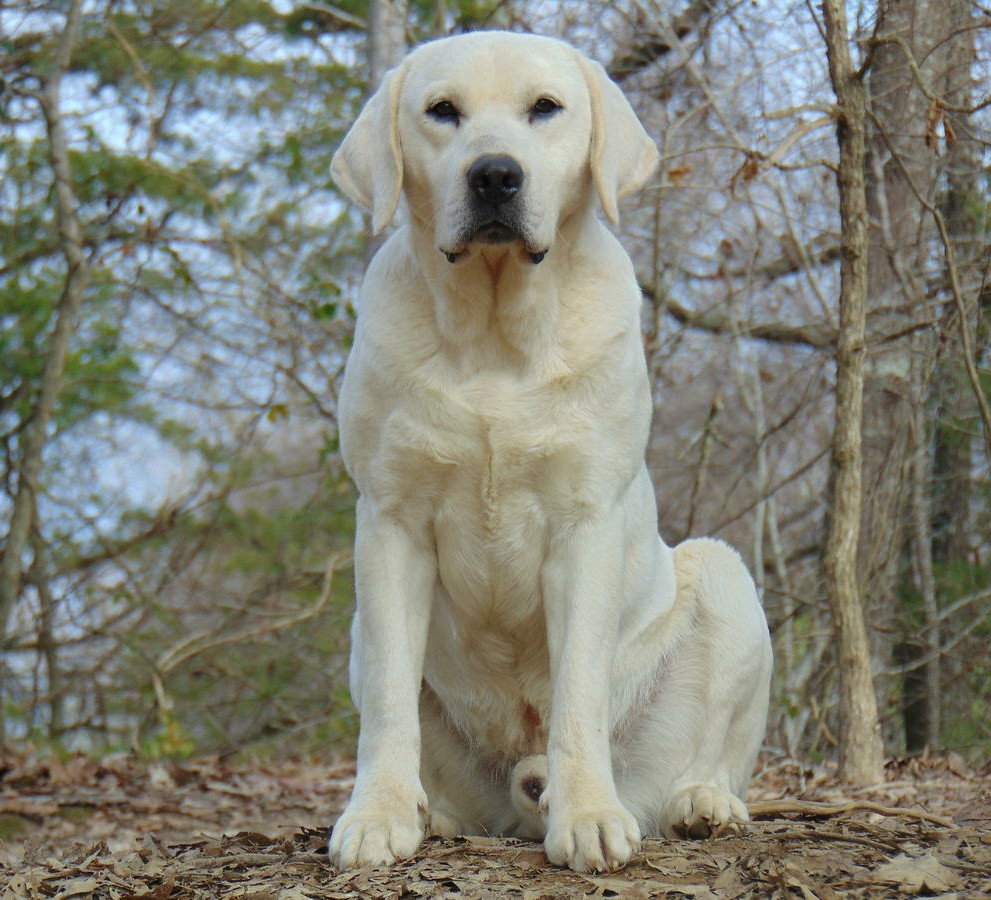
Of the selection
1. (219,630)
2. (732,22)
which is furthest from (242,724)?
(732,22)

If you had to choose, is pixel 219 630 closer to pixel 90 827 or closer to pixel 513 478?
pixel 90 827

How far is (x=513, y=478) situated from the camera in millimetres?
3316

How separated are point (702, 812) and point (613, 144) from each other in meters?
1.82

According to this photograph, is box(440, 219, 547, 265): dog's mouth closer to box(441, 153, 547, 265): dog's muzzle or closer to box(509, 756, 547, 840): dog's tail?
box(441, 153, 547, 265): dog's muzzle

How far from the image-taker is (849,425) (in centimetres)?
517

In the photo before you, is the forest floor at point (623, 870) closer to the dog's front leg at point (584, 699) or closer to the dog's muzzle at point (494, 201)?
the dog's front leg at point (584, 699)

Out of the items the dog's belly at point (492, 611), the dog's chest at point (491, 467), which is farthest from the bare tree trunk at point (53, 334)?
the dog's chest at point (491, 467)

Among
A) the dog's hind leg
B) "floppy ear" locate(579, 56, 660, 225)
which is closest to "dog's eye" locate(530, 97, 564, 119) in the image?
"floppy ear" locate(579, 56, 660, 225)

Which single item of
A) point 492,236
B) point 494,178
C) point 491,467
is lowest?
point 491,467

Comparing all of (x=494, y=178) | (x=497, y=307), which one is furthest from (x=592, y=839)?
(x=494, y=178)

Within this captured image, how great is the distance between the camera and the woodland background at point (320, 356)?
23.5 ft

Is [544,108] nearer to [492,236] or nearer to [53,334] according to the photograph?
[492,236]

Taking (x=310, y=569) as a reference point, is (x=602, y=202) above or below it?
above

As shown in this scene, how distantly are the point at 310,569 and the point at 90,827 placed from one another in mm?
3382
